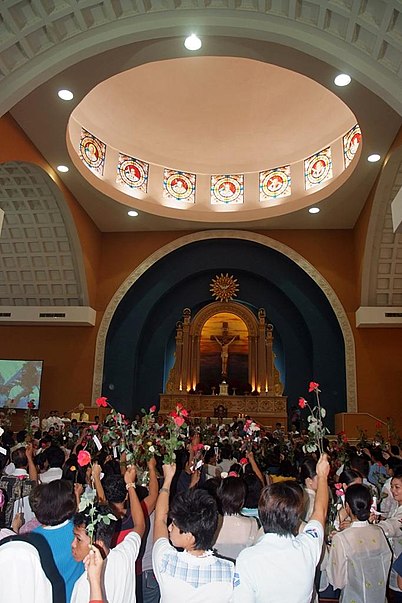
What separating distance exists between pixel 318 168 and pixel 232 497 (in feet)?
46.7

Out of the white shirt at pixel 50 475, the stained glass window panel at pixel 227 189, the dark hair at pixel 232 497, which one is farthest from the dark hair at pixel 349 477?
the stained glass window panel at pixel 227 189

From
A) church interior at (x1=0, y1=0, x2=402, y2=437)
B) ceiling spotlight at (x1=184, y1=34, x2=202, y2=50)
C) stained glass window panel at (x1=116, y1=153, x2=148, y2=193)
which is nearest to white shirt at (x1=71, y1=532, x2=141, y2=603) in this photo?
ceiling spotlight at (x1=184, y1=34, x2=202, y2=50)

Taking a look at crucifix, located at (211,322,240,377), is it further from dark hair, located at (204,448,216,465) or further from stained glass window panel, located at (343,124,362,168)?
dark hair, located at (204,448,216,465)

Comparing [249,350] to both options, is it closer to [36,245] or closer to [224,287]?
[224,287]

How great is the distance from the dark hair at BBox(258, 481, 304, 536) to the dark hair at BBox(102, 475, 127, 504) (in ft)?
4.50

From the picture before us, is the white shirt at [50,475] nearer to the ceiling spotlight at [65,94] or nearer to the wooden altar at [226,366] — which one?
the ceiling spotlight at [65,94]

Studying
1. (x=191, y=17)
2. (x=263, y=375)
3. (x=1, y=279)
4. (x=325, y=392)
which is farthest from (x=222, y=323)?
(x=191, y=17)

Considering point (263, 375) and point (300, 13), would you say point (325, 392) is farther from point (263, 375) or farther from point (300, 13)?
point (300, 13)

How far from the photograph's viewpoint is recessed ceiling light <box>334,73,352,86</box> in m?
10.2

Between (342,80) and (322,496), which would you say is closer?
(322,496)

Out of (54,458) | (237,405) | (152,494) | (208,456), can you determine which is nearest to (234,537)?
(152,494)

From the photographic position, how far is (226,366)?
18.1m

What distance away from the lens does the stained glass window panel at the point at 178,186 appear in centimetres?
1769

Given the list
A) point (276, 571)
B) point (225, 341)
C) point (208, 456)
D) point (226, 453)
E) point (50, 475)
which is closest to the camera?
point (276, 571)
